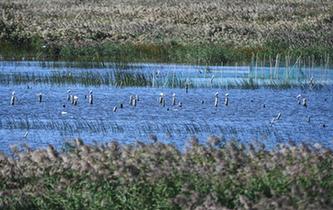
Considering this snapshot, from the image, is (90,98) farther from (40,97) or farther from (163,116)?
(163,116)

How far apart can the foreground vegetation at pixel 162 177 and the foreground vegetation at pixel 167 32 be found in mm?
28257

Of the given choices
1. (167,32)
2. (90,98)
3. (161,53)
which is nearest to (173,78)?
(90,98)

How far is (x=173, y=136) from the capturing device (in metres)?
25.4

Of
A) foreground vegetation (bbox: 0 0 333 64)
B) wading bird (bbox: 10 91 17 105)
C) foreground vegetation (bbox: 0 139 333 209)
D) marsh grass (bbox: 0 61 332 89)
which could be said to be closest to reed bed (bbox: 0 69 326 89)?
marsh grass (bbox: 0 61 332 89)

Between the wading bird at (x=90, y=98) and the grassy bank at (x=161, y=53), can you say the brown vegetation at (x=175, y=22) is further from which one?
the wading bird at (x=90, y=98)

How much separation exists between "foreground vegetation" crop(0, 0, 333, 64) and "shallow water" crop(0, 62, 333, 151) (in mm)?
9785

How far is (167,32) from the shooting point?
55.0 meters

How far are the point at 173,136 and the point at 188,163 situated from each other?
9853 millimetres

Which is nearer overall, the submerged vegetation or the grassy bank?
the submerged vegetation

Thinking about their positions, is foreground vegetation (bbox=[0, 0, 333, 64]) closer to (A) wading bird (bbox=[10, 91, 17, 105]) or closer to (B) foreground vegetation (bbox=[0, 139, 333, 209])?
(A) wading bird (bbox=[10, 91, 17, 105])

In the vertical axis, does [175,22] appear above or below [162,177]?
below

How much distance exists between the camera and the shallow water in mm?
25469

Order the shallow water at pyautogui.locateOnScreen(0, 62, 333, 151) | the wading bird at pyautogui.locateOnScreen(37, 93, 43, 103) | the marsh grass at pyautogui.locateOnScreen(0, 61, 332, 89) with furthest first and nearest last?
the marsh grass at pyautogui.locateOnScreen(0, 61, 332, 89) → the wading bird at pyautogui.locateOnScreen(37, 93, 43, 103) → the shallow water at pyautogui.locateOnScreen(0, 62, 333, 151)

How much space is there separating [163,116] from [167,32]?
84.4 ft
